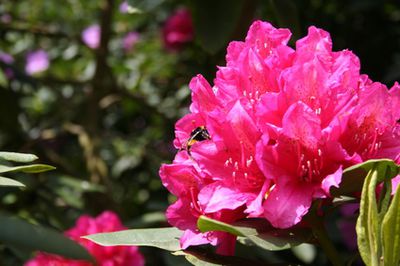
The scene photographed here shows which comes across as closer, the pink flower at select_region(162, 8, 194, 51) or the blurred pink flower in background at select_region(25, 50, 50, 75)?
the pink flower at select_region(162, 8, 194, 51)

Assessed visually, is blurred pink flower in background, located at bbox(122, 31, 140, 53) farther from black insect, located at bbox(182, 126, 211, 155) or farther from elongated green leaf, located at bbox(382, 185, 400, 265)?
elongated green leaf, located at bbox(382, 185, 400, 265)

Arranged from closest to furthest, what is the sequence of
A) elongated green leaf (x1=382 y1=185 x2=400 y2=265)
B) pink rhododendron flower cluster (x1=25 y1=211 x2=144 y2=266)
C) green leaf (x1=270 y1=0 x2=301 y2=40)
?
elongated green leaf (x1=382 y1=185 x2=400 y2=265), pink rhododendron flower cluster (x1=25 y1=211 x2=144 y2=266), green leaf (x1=270 y1=0 x2=301 y2=40)

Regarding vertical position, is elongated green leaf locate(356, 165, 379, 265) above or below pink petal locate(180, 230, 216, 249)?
below

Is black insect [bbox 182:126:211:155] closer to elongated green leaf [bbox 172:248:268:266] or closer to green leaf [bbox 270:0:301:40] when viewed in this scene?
elongated green leaf [bbox 172:248:268:266]

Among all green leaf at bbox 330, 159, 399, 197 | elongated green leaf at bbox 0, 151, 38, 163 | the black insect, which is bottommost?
green leaf at bbox 330, 159, 399, 197

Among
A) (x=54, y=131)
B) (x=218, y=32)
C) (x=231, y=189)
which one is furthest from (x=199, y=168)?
(x=54, y=131)

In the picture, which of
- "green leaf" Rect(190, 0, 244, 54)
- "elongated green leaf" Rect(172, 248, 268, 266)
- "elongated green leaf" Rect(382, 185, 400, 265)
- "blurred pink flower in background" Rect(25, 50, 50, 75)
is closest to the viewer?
"elongated green leaf" Rect(382, 185, 400, 265)

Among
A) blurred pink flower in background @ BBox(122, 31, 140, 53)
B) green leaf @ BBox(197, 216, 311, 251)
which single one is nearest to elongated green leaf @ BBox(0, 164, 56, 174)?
green leaf @ BBox(197, 216, 311, 251)
